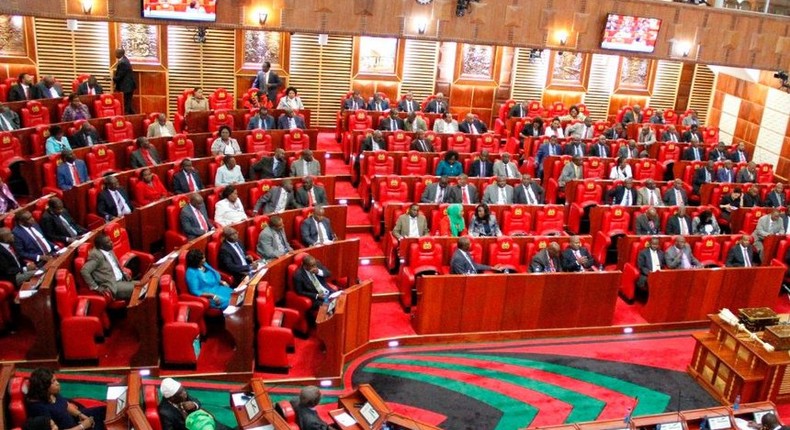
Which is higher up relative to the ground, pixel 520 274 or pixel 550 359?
pixel 520 274

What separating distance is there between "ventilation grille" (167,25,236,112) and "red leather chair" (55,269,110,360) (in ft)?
26.7

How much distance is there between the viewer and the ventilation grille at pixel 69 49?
42.9ft

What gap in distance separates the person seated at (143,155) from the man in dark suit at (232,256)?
2.74 metres

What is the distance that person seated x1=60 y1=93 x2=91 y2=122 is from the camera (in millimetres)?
10828

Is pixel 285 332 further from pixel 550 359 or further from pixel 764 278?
pixel 764 278

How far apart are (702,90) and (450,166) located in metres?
9.24

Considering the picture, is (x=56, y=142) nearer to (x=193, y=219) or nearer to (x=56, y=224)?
(x=56, y=224)

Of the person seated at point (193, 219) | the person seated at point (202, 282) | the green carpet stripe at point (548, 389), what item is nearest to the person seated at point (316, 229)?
the person seated at point (193, 219)

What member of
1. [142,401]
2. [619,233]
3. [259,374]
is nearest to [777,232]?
[619,233]

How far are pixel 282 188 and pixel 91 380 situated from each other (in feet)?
11.2

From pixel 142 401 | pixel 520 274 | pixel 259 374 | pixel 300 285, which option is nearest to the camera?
pixel 142 401

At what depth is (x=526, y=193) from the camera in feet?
33.4

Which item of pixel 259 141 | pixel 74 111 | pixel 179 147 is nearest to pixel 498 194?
pixel 259 141

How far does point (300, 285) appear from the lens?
24.3ft
